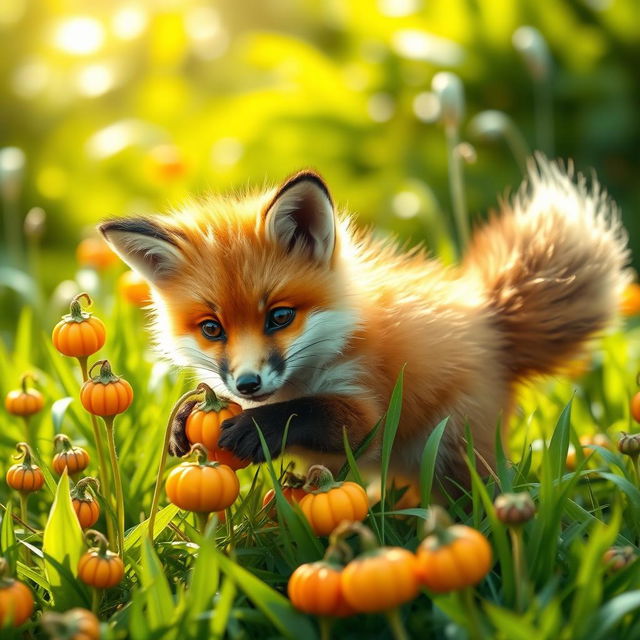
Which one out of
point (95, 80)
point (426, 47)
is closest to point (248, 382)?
point (426, 47)

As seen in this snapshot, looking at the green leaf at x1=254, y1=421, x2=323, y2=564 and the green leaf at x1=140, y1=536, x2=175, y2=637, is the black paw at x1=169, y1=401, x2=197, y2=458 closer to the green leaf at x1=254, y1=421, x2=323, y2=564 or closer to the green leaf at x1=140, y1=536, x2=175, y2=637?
the green leaf at x1=254, y1=421, x2=323, y2=564

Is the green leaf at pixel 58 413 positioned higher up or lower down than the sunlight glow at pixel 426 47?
lower down

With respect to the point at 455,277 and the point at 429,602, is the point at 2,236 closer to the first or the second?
the point at 455,277

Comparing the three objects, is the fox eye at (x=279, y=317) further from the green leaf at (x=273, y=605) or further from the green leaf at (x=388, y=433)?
the green leaf at (x=273, y=605)

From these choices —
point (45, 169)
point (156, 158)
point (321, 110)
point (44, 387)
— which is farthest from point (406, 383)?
point (45, 169)

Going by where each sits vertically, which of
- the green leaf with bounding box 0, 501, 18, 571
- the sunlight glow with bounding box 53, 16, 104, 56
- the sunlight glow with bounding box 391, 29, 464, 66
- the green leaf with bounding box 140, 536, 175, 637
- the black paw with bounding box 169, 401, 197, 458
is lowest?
the green leaf with bounding box 140, 536, 175, 637

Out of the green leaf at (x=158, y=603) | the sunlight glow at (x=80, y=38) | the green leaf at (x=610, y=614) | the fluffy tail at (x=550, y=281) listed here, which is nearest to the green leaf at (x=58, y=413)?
the green leaf at (x=158, y=603)

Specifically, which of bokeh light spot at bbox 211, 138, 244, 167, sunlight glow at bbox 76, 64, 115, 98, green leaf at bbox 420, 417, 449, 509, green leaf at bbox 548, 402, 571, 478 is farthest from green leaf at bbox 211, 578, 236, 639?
sunlight glow at bbox 76, 64, 115, 98
